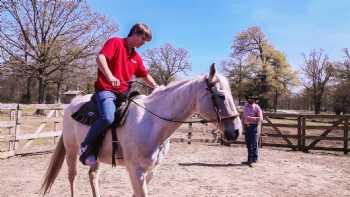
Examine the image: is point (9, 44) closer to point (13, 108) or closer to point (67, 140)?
point (13, 108)

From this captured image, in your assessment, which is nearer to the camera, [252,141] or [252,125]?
[252,141]

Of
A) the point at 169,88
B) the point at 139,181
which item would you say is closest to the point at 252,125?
the point at 169,88

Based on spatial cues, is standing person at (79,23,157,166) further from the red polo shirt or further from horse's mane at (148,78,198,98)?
horse's mane at (148,78,198,98)

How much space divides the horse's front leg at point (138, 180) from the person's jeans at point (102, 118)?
1.81 ft

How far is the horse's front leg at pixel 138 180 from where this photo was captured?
10.6ft

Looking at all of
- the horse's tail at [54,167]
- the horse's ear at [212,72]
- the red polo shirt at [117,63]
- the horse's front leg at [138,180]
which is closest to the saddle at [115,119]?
the red polo shirt at [117,63]

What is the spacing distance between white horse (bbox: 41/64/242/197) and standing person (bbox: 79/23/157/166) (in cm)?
20

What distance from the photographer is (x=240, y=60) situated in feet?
151

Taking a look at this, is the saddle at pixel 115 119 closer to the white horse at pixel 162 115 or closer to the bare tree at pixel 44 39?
the white horse at pixel 162 115

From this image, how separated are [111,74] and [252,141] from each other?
22.7 feet

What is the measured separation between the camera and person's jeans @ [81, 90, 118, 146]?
342 cm

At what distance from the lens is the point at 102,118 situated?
3432 mm

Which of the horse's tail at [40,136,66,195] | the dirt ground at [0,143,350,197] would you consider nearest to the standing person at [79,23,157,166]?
the horse's tail at [40,136,66,195]

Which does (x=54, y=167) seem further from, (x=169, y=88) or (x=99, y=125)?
(x=169, y=88)
